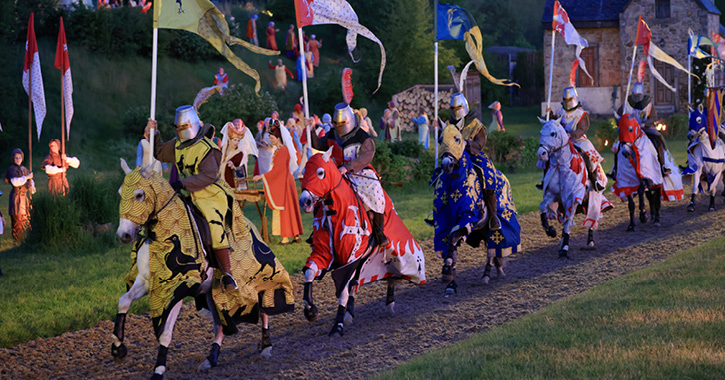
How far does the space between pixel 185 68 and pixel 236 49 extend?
483 centimetres

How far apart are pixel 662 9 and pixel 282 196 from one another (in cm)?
2950

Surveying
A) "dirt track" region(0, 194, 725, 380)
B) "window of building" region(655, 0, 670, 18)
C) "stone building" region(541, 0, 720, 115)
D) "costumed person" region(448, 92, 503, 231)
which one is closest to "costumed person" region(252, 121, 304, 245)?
"dirt track" region(0, 194, 725, 380)

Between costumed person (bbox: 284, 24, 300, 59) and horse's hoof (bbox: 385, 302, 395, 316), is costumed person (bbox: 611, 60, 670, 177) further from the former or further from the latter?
costumed person (bbox: 284, 24, 300, 59)

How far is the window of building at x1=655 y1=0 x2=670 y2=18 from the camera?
36094 mm

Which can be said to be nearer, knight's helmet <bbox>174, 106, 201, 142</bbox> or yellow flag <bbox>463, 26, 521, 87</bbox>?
knight's helmet <bbox>174, 106, 201, 142</bbox>

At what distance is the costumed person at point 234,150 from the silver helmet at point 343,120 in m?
4.30

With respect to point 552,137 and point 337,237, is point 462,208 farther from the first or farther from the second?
point 552,137

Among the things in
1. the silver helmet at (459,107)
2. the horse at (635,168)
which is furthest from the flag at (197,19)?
the horse at (635,168)

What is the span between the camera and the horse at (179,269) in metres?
5.87

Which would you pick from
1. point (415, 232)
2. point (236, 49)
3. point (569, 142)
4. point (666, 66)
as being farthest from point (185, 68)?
point (569, 142)

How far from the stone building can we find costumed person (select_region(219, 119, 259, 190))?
25.8m

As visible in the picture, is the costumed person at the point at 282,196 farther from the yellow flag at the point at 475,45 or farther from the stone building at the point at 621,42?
the stone building at the point at 621,42

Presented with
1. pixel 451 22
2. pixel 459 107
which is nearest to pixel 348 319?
pixel 459 107

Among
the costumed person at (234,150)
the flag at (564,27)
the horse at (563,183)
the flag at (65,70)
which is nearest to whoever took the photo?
the horse at (563,183)
